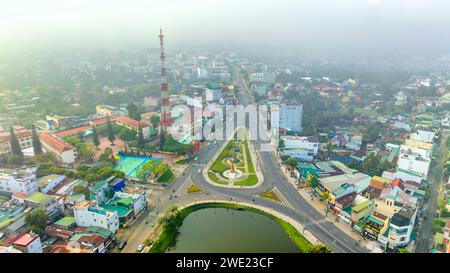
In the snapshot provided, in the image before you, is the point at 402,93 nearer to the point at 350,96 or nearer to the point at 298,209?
the point at 350,96

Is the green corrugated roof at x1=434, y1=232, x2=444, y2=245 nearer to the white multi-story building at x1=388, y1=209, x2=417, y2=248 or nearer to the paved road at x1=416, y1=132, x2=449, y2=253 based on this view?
the paved road at x1=416, y1=132, x2=449, y2=253

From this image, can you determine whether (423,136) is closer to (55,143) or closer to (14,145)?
(55,143)

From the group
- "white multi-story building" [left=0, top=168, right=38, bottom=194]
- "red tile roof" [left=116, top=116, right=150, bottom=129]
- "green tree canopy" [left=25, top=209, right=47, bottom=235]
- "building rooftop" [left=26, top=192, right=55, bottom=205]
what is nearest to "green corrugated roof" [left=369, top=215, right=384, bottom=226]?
"green tree canopy" [left=25, top=209, right=47, bottom=235]

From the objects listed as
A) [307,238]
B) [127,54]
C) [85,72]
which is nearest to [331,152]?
[307,238]

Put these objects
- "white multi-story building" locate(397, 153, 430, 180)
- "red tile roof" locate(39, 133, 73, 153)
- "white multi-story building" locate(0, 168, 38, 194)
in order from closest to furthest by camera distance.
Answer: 1. "white multi-story building" locate(0, 168, 38, 194)
2. "white multi-story building" locate(397, 153, 430, 180)
3. "red tile roof" locate(39, 133, 73, 153)

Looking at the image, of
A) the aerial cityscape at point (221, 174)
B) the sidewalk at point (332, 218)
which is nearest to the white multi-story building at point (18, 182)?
the aerial cityscape at point (221, 174)

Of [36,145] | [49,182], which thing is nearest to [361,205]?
[49,182]
